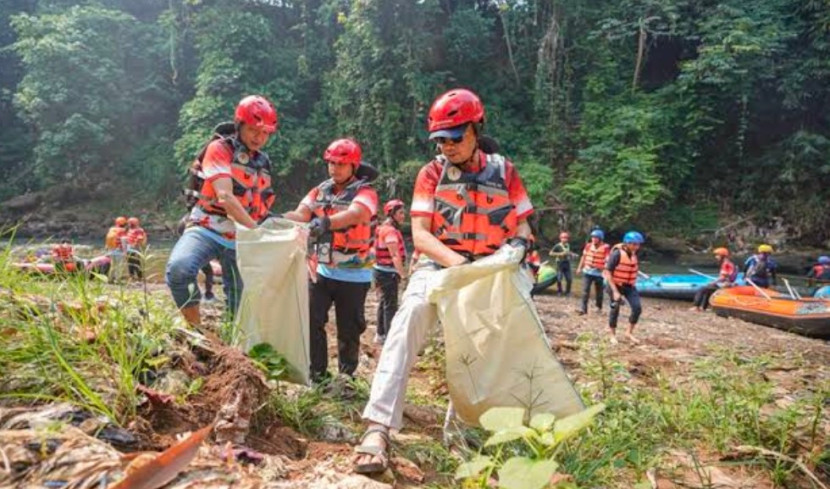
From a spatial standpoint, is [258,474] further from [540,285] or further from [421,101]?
[421,101]

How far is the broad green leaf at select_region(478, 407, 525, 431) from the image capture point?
1671mm

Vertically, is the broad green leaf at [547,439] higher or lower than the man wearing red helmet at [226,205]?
lower

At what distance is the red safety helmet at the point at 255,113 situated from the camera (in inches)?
142

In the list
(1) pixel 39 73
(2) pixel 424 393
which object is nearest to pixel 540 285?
(2) pixel 424 393

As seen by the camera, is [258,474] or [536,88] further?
[536,88]

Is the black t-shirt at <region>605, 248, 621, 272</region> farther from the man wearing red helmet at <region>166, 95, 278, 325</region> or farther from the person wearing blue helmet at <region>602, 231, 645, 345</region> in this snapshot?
the man wearing red helmet at <region>166, 95, 278, 325</region>

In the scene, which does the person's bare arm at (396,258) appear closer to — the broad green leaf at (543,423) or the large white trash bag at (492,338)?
the large white trash bag at (492,338)

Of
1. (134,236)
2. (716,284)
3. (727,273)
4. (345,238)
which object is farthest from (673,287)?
(345,238)

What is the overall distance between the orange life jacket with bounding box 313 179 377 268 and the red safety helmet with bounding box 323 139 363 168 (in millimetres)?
166

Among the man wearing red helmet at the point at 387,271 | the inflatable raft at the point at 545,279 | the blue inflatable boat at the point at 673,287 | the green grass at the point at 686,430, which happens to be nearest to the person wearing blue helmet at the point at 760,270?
the blue inflatable boat at the point at 673,287

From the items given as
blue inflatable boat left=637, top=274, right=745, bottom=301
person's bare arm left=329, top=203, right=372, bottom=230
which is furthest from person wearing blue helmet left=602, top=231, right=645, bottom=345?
blue inflatable boat left=637, top=274, right=745, bottom=301

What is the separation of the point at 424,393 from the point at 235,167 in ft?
7.72

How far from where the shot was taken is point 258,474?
194 cm

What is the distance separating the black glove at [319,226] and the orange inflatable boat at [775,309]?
38.6 feet
